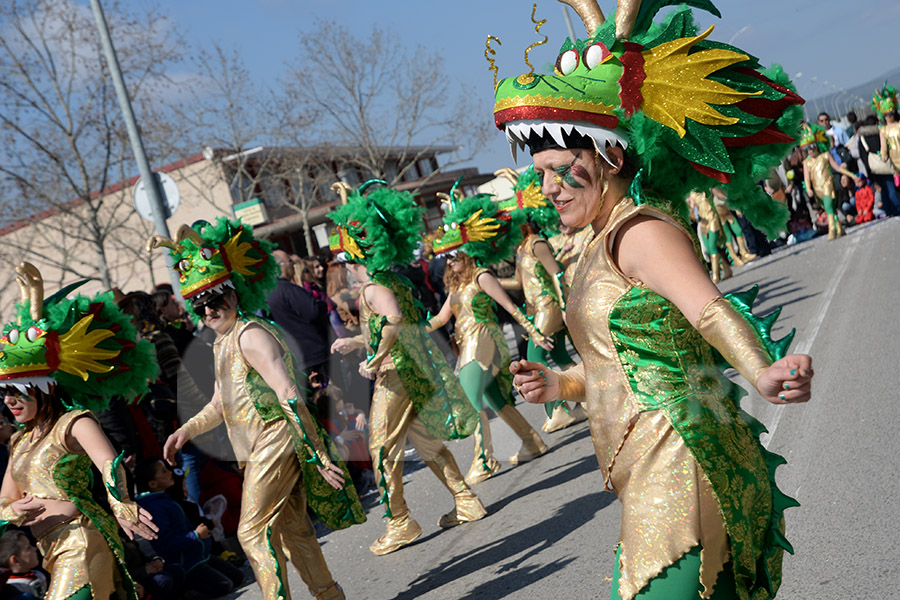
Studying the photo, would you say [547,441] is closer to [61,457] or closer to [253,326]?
[253,326]

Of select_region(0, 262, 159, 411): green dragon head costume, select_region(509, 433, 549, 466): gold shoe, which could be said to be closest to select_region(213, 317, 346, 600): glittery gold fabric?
select_region(0, 262, 159, 411): green dragon head costume

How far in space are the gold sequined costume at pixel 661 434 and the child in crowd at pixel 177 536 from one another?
419 cm

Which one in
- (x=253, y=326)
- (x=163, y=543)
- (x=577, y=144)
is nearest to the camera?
(x=577, y=144)

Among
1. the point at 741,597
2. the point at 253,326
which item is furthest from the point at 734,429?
the point at 253,326

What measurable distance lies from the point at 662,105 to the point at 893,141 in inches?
569

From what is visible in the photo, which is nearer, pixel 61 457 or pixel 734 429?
pixel 734 429

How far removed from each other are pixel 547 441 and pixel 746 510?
19.0 feet

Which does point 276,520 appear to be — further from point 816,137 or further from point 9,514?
point 816,137

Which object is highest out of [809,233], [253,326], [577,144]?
[577,144]

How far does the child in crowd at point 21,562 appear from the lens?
16.8 ft

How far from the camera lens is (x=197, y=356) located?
25.1ft

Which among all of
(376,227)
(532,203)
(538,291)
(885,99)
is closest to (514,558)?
(376,227)

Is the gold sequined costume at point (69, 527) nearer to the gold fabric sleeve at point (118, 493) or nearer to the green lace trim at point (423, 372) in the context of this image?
the gold fabric sleeve at point (118, 493)

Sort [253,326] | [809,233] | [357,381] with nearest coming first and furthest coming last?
[253,326]
[357,381]
[809,233]
